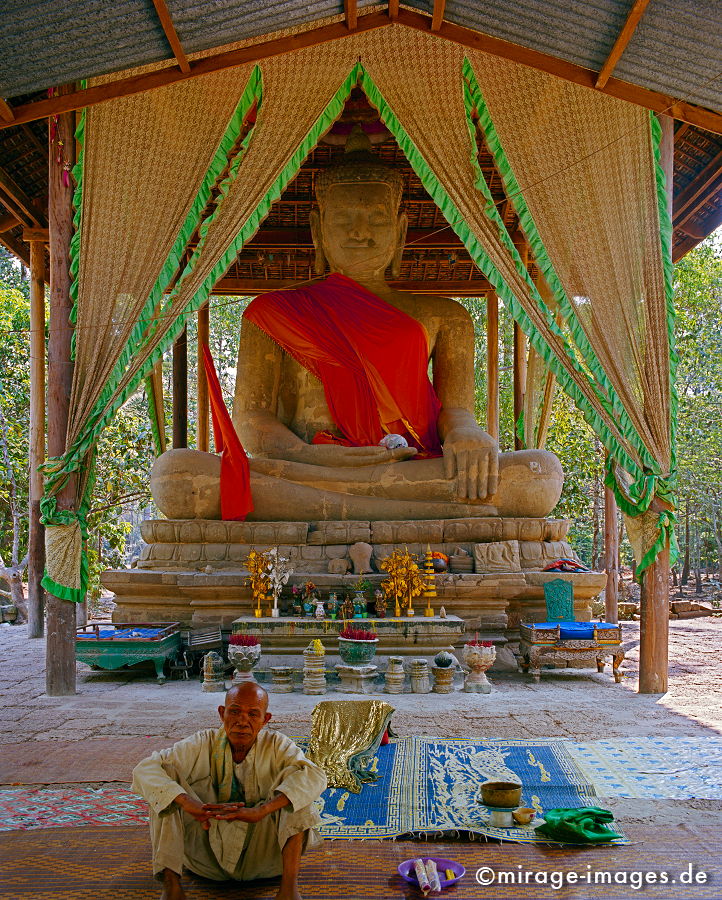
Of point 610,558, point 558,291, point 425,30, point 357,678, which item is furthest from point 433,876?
point 610,558

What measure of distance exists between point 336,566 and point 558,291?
311cm

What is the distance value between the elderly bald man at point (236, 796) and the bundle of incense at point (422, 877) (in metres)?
0.37

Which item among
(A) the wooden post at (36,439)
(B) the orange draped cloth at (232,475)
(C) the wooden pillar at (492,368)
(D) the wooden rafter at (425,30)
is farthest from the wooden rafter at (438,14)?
(A) the wooden post at (36,439)

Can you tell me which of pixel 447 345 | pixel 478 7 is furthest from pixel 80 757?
pixel 447 345

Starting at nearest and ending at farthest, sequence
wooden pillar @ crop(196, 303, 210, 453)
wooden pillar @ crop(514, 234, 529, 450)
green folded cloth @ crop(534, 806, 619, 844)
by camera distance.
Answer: green folded cloth @ crop(534, 806, 619, 844) → wooden pillar @ crop(196, 303, 210, 453) → wooden pillar @ crop(514, 234, 529, 450)

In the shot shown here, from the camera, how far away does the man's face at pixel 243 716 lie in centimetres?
327

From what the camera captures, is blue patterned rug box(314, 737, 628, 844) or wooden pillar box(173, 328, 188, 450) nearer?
blue patterned rug box(314, 737, 628, 844)

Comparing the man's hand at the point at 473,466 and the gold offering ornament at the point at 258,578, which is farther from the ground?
the man's hand at the point at 473,466

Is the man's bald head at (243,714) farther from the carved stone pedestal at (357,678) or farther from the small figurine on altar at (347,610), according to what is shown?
the small figurine on altar at (347,610)

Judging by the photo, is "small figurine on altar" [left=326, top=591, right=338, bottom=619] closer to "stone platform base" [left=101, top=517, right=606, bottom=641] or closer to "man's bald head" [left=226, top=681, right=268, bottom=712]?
"stone platform base" [left=101, top=517, right=606, bottom=641]

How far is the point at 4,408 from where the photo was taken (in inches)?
531

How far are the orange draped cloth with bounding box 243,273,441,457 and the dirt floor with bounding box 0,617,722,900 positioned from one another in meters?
3.50

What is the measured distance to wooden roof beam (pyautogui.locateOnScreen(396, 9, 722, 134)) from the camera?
647 centimetres

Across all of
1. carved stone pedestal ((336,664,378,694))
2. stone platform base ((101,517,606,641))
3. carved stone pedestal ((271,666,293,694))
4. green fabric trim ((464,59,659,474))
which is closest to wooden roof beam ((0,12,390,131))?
green fabric trim ((464,59,659,474))
